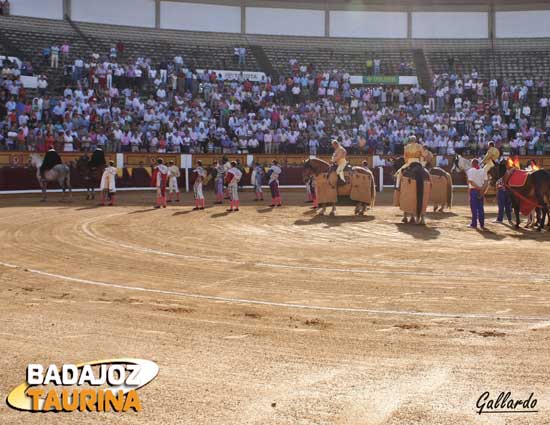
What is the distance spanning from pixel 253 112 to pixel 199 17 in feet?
27.7

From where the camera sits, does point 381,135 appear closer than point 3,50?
No

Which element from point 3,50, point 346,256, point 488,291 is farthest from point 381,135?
point 488,291

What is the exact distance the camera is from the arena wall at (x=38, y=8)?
3756 centimetres

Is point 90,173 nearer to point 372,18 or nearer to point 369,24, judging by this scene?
point 369,24

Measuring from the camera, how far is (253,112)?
37.1m

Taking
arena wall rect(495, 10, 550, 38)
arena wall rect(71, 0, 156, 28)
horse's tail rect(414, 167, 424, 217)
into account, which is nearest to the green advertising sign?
arena wall rect(495, 10, 550, 38)

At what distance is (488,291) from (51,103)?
26170 mm

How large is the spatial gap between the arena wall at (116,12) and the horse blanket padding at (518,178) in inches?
1105

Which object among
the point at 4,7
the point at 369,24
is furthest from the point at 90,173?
the point at 369,24

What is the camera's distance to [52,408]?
534 centimetres

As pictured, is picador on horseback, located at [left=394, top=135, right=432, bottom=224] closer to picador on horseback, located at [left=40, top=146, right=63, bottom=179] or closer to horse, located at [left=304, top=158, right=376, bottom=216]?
horse, located at [left=304, top=158, right=376, bottom=216]

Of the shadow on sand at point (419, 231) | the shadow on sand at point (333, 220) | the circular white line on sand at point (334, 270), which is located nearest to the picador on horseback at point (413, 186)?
the shadow on sand at point (419, 231)

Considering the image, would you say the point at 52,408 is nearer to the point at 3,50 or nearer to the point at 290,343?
→ the point at 290,343

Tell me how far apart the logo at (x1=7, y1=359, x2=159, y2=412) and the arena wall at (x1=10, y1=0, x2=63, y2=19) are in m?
34.8
